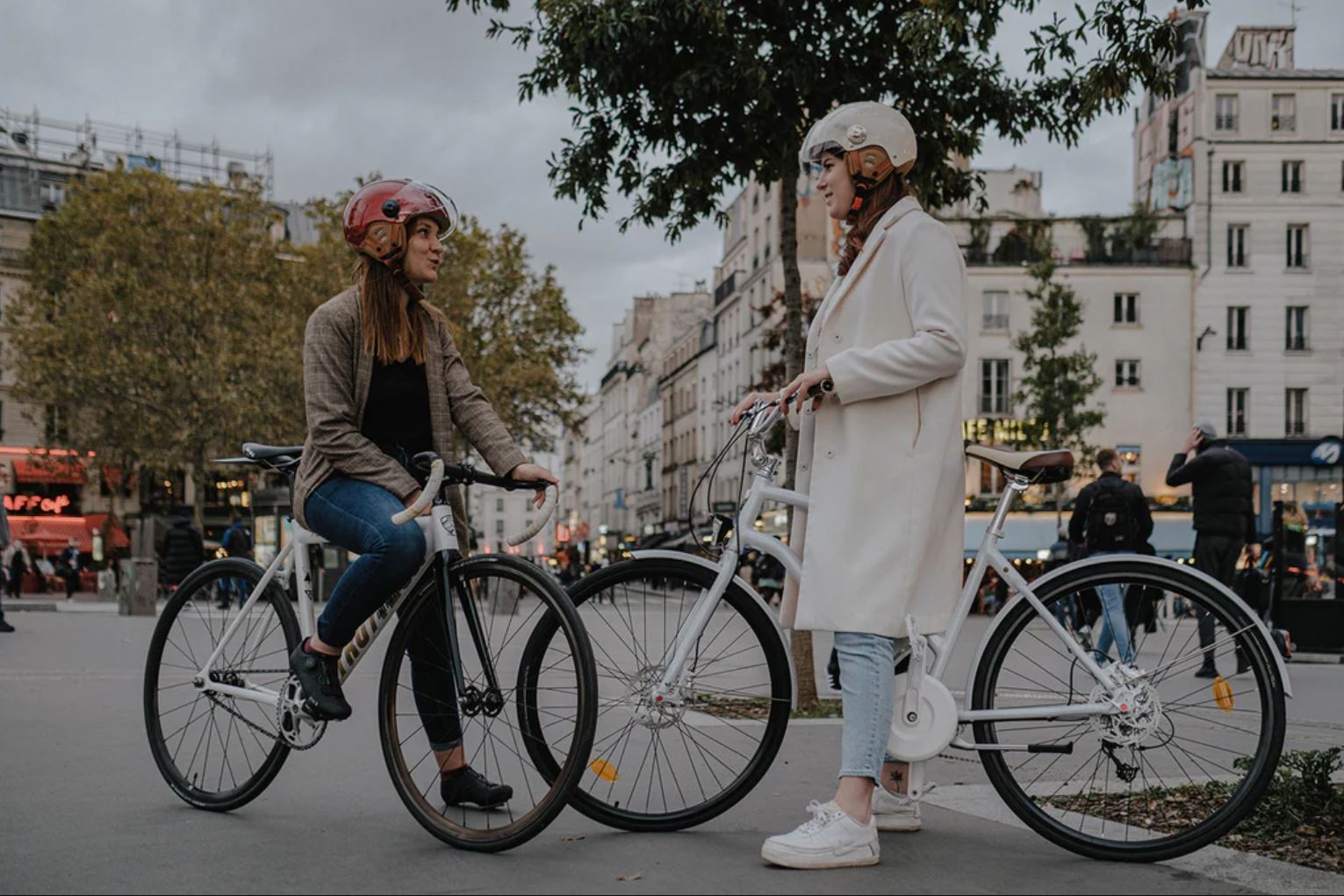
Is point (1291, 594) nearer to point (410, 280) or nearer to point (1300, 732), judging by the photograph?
point (1300, 732)

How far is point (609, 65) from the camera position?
29.2 ft

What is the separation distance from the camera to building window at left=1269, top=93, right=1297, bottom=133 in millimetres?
→ 57969

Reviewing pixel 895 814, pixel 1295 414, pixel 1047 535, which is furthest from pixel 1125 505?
pixel 1295 414

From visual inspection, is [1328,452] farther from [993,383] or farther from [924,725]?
[924,725]

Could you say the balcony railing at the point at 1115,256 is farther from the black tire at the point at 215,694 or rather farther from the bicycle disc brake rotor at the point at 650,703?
the bicycle disc brake rotor at the point at 650,703

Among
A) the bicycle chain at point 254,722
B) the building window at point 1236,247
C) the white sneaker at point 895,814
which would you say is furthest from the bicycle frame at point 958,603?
the building window at point 1236,247

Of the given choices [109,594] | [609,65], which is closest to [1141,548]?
[609,65]

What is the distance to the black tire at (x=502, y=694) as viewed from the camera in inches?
169

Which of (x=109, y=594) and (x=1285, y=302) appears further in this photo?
(x=1285, y=302)

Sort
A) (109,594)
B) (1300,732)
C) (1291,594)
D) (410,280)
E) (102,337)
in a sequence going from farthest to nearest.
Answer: (102,337)
(109,594)
(1291,594)
(1300,732)
(410,280)

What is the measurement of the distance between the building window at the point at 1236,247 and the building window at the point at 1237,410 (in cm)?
481

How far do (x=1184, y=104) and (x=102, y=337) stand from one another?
4022 centimetres

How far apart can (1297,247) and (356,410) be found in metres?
58.2

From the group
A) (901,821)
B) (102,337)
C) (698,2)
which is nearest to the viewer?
(901,821)
